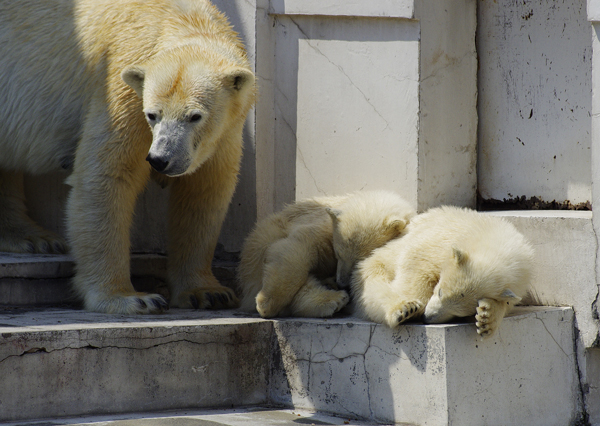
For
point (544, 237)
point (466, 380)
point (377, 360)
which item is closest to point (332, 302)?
point (377, 360)

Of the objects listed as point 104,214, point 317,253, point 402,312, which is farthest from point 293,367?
point 104,214

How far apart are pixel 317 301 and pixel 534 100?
1.87 meters

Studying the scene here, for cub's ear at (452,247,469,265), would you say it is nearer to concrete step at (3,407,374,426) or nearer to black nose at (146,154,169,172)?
concrete step at (3,407,374,426)

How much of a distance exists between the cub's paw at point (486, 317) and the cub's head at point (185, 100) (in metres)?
1.55

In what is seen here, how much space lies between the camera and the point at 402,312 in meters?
3.43

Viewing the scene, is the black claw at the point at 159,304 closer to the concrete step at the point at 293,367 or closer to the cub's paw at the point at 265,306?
the concrete step at the point at 293,367

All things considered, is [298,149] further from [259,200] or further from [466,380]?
[466,380]

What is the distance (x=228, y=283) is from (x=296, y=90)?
1.34m

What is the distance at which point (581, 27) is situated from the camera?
442 centimetres

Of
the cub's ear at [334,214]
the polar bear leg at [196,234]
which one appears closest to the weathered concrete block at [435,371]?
the cub's ear at [334,214]

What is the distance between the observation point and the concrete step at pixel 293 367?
3.39m

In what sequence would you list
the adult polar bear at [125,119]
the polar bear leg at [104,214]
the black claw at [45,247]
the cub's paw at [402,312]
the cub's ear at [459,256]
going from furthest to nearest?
the black claw at [45,247]
the polar bear leg at [104,214]
the adult polar bear at [125,119]
the cub's paw at [402,312]
the cub's ear at [459,256]

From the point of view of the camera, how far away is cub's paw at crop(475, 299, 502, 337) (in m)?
3.34

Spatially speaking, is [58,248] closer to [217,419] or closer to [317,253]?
[317,253]
